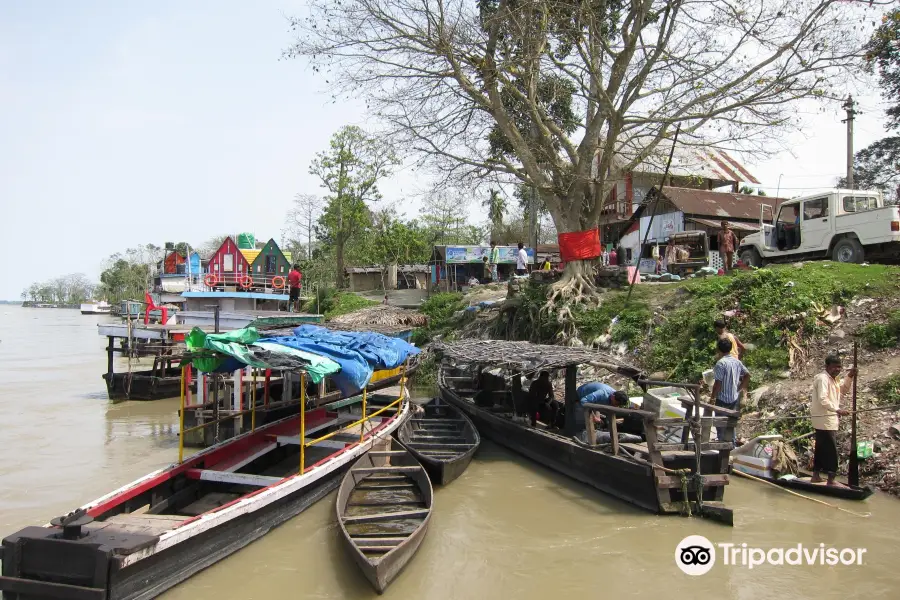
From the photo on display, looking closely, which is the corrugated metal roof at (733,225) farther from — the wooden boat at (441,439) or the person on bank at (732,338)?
the wooden boat at (441,439)

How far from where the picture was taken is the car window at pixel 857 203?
49.2 feet

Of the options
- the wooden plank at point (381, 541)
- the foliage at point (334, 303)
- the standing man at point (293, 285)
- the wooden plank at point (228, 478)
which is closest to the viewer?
the wooden plank at point (381, 541)

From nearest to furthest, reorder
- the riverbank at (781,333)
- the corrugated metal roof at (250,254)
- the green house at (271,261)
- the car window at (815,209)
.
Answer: the riverbank at (781,333) → the car window at (815,209) → the green house at (271,261) → the corrugated metal roof at (250,254)

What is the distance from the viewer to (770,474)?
8742 mm

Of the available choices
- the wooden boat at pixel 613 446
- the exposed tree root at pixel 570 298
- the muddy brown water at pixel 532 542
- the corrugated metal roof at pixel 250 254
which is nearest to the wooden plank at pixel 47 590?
the muddy brown water at pixel 532 542

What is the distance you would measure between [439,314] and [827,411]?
742 inches

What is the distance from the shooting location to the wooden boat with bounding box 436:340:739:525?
750cm

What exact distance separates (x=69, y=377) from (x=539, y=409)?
2230cm

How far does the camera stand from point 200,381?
12602 mm

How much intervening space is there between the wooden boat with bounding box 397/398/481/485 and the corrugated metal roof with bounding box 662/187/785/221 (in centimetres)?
1708

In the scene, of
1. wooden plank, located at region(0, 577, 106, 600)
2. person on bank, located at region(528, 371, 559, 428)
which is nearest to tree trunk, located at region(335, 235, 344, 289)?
person on bank, located at region(528, 371, 559, 428)

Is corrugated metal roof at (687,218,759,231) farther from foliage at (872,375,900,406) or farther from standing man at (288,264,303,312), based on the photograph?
standing man at (288,264,303,312)

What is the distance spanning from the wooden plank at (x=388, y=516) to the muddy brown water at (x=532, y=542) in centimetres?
42

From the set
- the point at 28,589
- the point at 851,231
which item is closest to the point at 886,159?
the point at 851,231
